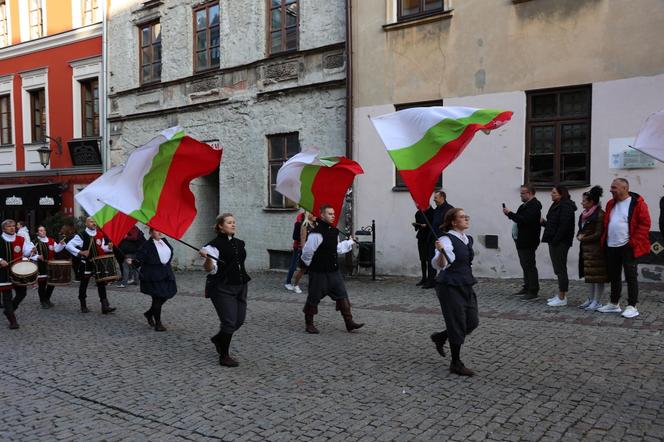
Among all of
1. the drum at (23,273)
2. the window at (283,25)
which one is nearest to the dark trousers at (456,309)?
the drum at (23,273)

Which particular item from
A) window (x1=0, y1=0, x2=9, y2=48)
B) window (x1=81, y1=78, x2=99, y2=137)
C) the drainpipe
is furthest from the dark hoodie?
window (x1=0, y1=0, x2=9, y2=48)

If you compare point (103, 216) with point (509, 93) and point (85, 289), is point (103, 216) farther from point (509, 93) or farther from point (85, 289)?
point (509, 93)

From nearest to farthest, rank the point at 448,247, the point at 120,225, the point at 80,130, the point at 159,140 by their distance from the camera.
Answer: the point at 448,247, the point at 159,140, the point at 120,225, the point at 80,130

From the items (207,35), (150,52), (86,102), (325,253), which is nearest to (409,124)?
(325,253)

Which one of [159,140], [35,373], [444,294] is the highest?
[159,140]

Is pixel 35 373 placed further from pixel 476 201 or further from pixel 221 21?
pixel 221 21

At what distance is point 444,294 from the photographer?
17.7 feet

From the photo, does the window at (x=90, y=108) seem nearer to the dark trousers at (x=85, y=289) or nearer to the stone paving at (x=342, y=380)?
the dark trousers at (x=85, y=289)

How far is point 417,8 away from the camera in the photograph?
11719mm

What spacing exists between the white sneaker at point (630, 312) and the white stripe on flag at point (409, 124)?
11.5 ft

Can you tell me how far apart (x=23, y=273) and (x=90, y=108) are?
12.6 metres

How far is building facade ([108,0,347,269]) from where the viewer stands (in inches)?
513

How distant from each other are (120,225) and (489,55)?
7280mm

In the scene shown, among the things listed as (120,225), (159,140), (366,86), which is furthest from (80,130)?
(159,140)
